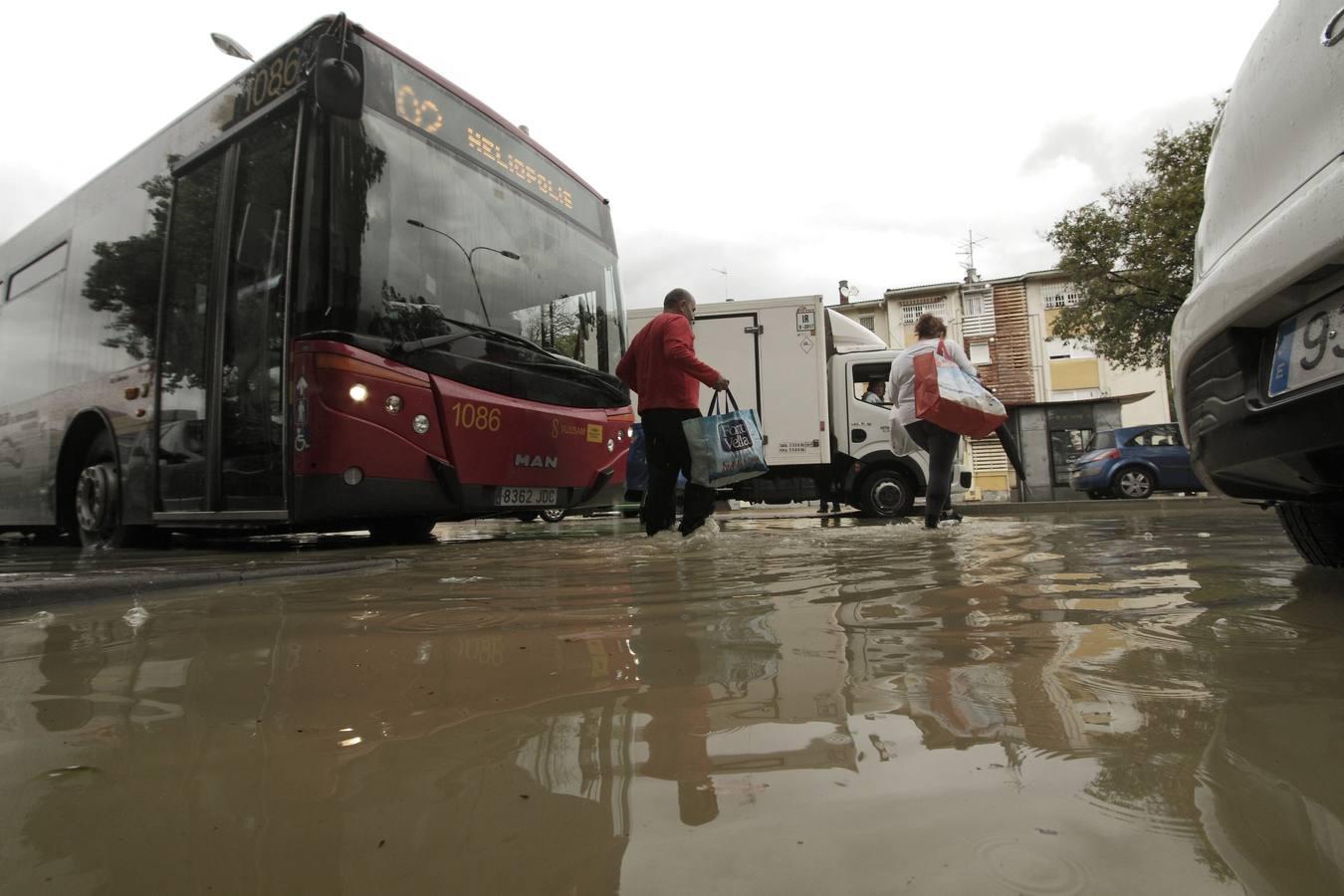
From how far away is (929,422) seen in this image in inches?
217

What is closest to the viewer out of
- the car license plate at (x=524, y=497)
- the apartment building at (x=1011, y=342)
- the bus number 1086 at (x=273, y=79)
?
the bus number 1086 at (x=273, y=79)

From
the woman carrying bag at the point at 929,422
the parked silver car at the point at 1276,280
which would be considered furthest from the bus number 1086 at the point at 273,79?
the parked silver car at the point at 1276,280

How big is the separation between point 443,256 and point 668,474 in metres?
2.13

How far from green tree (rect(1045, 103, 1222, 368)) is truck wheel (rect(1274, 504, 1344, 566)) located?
14.0 metres

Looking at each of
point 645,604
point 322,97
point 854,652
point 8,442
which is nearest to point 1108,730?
point 854,652

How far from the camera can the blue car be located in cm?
1381

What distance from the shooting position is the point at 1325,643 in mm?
1527

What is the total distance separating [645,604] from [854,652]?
2.85 feet

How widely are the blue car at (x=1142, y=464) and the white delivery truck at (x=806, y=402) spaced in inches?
224

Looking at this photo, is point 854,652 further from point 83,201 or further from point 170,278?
point 83,201

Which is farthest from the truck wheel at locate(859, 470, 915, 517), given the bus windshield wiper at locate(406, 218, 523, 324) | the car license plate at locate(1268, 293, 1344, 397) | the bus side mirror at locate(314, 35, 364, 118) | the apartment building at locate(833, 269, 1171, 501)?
the apartment building at locate(833, 269, 1171, 501)

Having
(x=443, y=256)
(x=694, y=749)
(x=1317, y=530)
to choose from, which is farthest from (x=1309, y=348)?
(x=443, y=256)

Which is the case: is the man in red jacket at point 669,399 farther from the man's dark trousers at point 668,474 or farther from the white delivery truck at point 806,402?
the white delivery truck at point 806,402

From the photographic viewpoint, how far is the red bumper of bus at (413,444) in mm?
4426
